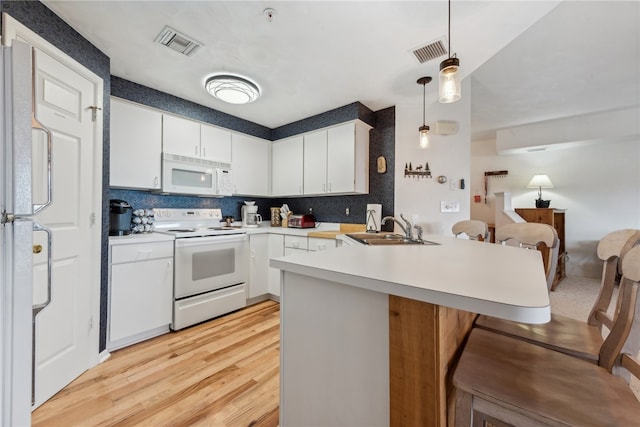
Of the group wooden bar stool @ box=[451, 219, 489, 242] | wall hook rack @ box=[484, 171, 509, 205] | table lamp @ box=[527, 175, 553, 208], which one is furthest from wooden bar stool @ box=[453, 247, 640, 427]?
wall hook rack @ box=[484, 171, 509, 205]

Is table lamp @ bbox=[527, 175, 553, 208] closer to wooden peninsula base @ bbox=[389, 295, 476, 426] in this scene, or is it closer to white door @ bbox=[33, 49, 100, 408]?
wooden peninsula base @ bbox=[389, 295, 476, 426]

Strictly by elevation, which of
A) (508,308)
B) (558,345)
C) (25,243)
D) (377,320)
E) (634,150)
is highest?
(634,150)

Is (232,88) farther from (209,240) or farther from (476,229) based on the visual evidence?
(476,229)

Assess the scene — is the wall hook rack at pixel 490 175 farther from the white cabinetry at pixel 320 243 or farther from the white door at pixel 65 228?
the white door at pixel 65 228

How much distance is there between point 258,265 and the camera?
10.3 feet

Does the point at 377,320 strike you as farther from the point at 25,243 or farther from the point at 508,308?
the point at 25,243

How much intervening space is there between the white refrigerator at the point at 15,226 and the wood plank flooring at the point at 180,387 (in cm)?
81

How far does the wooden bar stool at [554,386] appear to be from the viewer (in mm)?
630

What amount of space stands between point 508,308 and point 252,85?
2641mm

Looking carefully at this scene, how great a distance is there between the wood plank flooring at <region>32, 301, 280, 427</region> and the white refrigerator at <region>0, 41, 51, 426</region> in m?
0.81

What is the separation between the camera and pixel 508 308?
0.55m

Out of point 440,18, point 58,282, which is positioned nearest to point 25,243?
point 58,282

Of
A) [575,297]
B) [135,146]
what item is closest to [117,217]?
[135,146]

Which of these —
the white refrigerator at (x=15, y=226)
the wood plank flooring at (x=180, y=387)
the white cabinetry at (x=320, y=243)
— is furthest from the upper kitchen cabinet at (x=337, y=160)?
the white refrigerator at (x=15, y=226)
